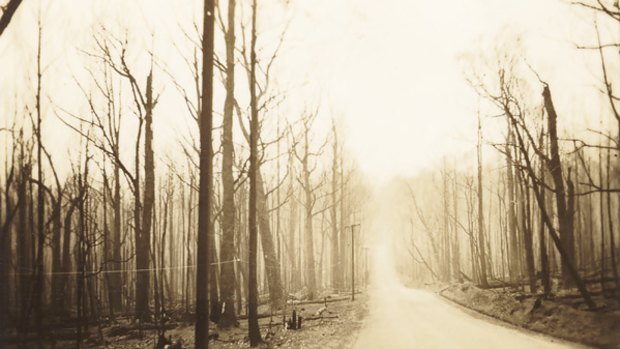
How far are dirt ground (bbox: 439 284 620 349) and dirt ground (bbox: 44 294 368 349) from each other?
576cm

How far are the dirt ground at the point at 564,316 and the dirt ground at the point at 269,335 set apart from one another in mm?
5758

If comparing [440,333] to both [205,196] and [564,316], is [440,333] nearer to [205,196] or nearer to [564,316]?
[564,316]

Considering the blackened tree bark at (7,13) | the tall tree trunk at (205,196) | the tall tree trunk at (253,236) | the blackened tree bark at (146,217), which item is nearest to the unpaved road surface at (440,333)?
the tall tree trunk at (253,236)

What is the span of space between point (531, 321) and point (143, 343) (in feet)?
41.4

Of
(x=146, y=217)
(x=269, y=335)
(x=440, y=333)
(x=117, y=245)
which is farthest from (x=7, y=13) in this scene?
(x=117, y=245)

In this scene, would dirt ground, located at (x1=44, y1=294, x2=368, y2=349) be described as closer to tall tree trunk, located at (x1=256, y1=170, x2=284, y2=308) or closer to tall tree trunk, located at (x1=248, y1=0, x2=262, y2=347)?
tall tree trunk, located at (x1=248, y1=0, x2=262, y2=347)

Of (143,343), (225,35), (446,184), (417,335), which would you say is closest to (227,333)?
(143,343)

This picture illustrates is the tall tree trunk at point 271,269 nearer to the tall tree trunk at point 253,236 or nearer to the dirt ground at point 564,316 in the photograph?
the tall tree trunk at point 253,236

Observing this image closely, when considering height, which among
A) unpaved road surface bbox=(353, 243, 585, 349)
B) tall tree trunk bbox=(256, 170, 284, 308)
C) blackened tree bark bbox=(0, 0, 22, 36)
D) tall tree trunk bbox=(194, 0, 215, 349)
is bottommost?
unpaved road surface bbox=(353, 243, 585, 349)

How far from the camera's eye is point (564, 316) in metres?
13.0

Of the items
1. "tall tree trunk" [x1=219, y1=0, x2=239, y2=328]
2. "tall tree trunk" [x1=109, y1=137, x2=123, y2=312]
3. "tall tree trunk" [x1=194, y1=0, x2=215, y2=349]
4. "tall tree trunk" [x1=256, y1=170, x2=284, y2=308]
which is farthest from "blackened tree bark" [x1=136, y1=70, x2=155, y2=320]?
"tall tree trunk" [x1=194, y1=0, x2=215, y2=349]

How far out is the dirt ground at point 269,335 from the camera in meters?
11.4

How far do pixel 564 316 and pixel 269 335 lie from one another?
9.03 metres

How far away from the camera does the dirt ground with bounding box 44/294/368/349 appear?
1141cm
